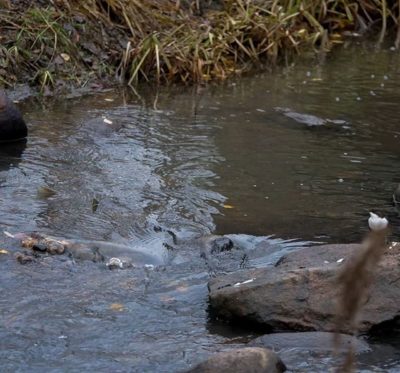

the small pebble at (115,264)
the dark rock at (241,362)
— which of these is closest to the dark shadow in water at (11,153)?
the small pebble at (115,264)

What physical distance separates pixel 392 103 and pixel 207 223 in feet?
10.8

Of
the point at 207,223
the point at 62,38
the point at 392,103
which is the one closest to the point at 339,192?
the point at 207,223

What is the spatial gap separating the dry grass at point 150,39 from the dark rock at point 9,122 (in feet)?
4.32

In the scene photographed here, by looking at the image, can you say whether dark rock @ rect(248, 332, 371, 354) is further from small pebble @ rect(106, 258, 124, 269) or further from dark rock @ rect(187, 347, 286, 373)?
small pebble @ rect(106, 258, 124, 269)

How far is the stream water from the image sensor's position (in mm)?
3621

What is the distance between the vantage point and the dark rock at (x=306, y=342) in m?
3.55

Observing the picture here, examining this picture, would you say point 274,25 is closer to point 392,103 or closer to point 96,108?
point 392,103

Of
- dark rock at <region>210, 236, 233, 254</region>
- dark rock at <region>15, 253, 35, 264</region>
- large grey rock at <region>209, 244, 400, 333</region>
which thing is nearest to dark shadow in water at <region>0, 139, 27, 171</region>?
dark rock at <region>15, 253, 35, 264</region>

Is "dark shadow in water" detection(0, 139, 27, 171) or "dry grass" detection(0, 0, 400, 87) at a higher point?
"dry grass" detection(0, 0, 400, 87)

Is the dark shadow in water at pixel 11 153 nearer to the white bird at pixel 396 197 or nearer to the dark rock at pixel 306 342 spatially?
the white bird at pixel 396 197

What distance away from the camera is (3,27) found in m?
7.78

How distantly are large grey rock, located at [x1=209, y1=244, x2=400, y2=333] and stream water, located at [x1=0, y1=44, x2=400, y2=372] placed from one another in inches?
4.0

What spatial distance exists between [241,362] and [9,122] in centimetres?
341

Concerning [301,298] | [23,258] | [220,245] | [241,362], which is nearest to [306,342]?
[301,298]
